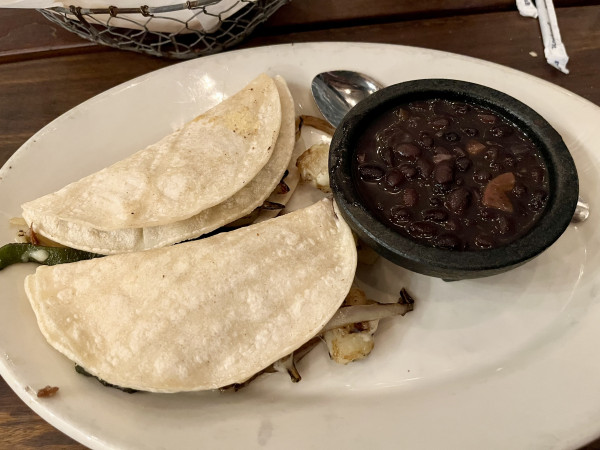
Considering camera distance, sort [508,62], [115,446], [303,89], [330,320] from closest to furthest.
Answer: [115,446]
[330,320]
[303,89]
[508,62]

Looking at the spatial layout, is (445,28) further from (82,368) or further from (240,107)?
(82,368)

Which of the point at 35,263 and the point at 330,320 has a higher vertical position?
the point at 35,263

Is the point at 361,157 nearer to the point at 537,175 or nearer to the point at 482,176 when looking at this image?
the point at 482,176

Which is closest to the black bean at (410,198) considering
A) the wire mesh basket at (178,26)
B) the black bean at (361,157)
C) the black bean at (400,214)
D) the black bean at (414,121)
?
the black bean at (400,214)

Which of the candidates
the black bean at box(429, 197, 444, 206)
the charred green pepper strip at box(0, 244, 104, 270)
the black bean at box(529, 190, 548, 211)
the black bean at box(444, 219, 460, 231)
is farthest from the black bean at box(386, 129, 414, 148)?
the charred green pepper strip at box(0, 244, 104, 270)

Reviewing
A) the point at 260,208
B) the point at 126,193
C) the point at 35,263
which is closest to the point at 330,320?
the point at 260,208

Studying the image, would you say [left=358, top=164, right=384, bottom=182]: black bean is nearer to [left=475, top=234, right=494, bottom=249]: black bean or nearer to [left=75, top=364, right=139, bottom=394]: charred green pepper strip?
[left=475, top=234, right=494, bottom=249]: black bean

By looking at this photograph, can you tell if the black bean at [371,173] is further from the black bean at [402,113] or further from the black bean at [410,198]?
the black bean at [402,113]
